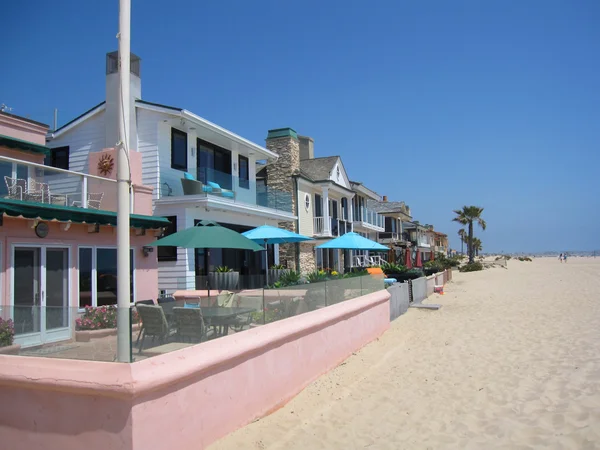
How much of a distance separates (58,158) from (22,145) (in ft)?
9.15

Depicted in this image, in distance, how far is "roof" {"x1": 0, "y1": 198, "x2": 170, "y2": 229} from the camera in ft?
27.8

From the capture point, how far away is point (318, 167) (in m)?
27.7

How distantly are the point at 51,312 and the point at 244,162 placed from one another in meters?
16.3

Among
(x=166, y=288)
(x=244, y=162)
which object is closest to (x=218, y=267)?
(x=166, y=288)

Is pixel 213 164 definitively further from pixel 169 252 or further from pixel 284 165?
pixel 284 165

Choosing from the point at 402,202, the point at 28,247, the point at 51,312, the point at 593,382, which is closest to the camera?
the point at 51,312

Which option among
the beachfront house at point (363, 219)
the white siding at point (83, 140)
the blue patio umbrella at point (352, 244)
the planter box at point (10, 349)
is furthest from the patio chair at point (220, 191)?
the beachfront house at point (363, 219)

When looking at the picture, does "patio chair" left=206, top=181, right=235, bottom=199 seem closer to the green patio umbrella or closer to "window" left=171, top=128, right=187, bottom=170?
"window" left=171, top=128, right=187, bottom=170

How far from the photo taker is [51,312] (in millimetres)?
4566

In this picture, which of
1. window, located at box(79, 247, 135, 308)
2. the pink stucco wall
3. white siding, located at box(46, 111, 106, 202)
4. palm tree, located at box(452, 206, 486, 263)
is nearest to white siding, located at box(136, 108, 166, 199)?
white siding, located at box(46, 111, 106, 202)

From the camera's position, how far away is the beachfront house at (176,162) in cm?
1509

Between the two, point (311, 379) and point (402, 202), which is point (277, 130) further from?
point (402, 202)

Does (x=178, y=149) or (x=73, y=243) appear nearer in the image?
(x=73, y=243)

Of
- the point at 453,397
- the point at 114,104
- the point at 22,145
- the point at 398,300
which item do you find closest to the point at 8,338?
the point at 453,397
